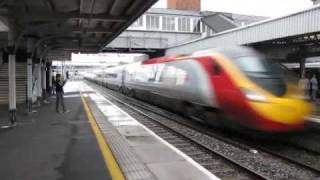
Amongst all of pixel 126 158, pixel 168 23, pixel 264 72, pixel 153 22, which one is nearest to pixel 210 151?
pixel 126 158

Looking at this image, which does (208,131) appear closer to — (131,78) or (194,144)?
(194,144)

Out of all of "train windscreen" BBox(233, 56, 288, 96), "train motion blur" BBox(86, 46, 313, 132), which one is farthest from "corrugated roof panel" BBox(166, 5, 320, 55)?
"train windscreen" BBox(233, 56, 288, 96)

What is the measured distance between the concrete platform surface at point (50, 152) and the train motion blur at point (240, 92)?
139 inches

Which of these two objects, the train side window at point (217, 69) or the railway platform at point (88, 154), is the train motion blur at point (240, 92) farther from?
the railway platform at point (88, 154)

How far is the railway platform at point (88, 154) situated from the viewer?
25.9ft

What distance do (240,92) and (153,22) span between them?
177ft

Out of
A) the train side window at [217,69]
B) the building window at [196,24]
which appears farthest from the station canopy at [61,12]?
the building window at [196,24]

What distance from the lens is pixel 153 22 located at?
6469 centimetres

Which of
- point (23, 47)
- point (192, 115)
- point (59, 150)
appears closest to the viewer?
point (59, 150)

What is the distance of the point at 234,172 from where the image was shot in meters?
9.00

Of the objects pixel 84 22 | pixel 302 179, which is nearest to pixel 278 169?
pixel 302 179

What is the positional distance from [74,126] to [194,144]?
4.33m

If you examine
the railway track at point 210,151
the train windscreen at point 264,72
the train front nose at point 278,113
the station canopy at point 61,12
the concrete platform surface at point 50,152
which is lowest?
the railway track at point 210,151

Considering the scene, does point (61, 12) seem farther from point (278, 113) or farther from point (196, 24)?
point (196, 24)
